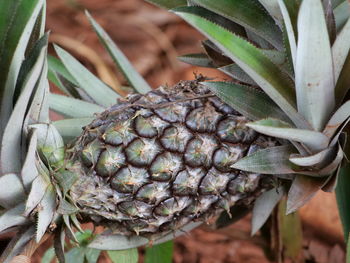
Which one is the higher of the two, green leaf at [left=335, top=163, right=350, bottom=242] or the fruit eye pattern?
the fruit eye pattern

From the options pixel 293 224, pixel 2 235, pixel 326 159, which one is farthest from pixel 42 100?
pixel 293 224

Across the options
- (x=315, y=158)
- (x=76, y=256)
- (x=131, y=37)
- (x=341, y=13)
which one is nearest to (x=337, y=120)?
(x=315, y=158)

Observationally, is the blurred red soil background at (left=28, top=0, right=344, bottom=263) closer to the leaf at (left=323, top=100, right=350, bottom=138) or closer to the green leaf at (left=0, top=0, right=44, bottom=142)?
the green leaf at (left=0, top=0, right=44, bottom=142)

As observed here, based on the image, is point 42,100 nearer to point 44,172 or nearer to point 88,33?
point 44,172

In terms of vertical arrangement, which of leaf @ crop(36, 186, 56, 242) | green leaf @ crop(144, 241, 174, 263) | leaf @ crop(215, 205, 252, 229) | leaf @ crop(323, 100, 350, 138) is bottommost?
green leaf @ crop(144, 241, 174, 263)

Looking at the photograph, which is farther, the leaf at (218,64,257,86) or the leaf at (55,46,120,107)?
the leaf at (55,46,120,107)

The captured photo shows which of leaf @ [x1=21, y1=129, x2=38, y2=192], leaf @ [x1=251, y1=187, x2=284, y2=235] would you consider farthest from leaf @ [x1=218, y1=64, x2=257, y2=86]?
leaf @ [x1=21, y1=129, x2=38, y2=192]
